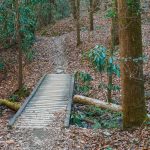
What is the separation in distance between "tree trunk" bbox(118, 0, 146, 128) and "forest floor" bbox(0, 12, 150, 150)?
2.25 ft

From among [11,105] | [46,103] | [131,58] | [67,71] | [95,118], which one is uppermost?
[131,58]

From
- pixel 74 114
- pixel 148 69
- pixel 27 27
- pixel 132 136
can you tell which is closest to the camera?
pixel 132 136

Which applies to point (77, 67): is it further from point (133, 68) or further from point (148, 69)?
point (133, 68)

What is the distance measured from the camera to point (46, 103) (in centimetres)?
1396

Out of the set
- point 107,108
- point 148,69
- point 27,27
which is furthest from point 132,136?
point 27,27

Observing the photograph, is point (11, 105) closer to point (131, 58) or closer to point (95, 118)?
point (95, 118)

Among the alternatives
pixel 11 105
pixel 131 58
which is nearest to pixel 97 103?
pixel 11 105

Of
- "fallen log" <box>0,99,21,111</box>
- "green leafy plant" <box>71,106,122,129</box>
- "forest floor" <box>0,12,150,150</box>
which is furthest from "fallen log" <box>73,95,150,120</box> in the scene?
"fallen log" <box>0,99,21,111</box>

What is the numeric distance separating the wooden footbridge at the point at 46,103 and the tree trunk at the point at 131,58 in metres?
2.33

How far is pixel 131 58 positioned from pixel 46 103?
5.85 m

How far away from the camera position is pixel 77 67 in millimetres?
22266

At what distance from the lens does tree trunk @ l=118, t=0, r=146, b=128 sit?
345 inches

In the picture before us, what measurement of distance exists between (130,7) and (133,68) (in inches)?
60.2

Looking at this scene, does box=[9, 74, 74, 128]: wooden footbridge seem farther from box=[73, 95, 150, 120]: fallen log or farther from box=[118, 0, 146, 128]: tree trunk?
box=[118, 0, 146, 128]: tree trunk
